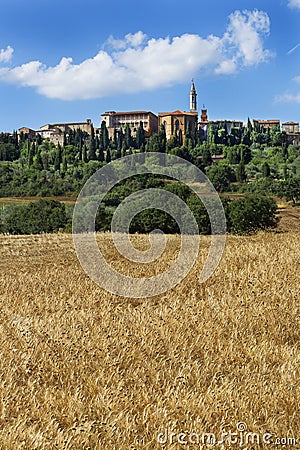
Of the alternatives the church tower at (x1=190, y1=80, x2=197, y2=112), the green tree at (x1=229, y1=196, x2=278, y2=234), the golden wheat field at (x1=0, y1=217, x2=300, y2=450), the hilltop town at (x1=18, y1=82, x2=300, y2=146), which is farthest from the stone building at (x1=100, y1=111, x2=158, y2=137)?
the golden wheat field at (x1=0, y1=217, x2=300, y2=450)

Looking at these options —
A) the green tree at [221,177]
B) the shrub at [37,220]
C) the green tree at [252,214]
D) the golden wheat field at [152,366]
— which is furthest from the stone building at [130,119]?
the golden wheat field at [152,366]

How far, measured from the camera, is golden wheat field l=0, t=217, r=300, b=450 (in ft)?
11.4

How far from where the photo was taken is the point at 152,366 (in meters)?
4.79

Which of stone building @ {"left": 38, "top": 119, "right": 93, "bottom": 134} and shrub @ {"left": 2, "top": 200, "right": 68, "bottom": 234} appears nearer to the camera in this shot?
shrub @ {"left": 2, "top": 200, "right": 68, "bottom": 234}

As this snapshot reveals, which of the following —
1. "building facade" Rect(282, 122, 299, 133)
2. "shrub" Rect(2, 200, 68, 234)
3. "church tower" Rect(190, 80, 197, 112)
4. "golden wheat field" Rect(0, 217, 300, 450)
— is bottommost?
"shrub" Rect(2, 200, 68, 234)

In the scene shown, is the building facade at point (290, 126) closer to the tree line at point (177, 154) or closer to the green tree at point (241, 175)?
the tree line at point (177, 154)

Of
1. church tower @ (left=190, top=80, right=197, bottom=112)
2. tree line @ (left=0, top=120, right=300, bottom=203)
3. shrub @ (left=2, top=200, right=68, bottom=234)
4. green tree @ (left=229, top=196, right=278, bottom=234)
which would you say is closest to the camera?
green tree @ (left=229, top=196, right=278, bottom=234)

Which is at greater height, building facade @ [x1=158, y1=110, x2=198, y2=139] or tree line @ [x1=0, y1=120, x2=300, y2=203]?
building facade @ [x1=158, y1=110, x2=198, y2=139]

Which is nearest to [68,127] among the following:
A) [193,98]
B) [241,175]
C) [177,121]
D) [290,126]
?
[177,121]

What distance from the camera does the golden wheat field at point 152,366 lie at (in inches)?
136

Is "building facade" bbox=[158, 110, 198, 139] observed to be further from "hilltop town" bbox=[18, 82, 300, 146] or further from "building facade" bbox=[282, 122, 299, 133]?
"building facade" bbox=[282, 122, 299, 133]

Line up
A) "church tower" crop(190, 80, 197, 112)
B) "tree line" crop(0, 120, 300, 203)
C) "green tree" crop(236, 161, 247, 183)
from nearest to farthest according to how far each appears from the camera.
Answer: "tree line" crop(0, 120, 300, 203) < "green tree" crop(236, 161, 247, 183) < "church tower" crop(190, 80, 197, 112)

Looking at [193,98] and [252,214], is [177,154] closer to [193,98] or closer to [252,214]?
[252,214]

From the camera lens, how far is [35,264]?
13.8 metres
